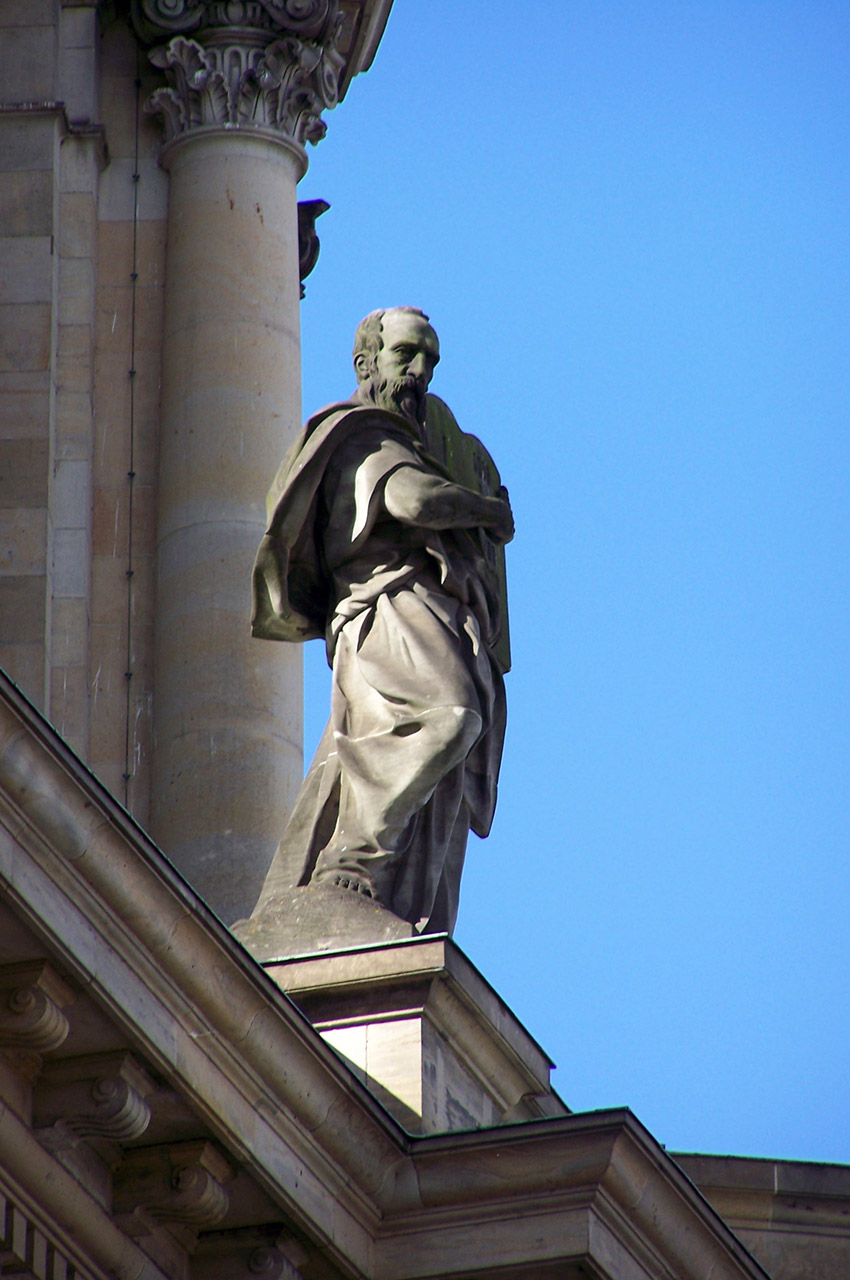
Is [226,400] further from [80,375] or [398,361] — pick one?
[398,361]

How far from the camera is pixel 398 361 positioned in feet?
48.7

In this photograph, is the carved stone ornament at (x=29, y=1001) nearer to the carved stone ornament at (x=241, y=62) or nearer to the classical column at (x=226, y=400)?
the classical column at (x=226, y=400)

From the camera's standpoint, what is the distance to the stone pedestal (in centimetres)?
1272

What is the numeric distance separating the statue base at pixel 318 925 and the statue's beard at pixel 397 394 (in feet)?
8.10

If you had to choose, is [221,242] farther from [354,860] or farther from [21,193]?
[354,860]

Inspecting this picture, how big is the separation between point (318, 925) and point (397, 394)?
278cm

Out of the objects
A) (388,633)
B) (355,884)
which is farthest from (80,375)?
(355,884)

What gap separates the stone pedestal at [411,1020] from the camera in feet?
41.7

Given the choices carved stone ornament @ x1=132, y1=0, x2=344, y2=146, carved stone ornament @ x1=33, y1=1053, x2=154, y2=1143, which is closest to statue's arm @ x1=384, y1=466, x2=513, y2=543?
carved stone ornament @ x1=33, y1=1053, x2=154, y2=1143

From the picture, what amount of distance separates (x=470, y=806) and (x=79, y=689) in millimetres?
5635

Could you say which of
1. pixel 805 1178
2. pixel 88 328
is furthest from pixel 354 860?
pixel 88 328

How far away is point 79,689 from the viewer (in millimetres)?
19406

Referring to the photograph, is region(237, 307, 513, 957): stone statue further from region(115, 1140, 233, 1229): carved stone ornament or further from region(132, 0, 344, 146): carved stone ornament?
region(132, 0, 344, 146): carved stone ornament

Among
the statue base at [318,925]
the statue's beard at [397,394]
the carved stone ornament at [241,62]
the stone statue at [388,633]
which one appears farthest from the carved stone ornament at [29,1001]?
the carved stone ornament at [241,62]
